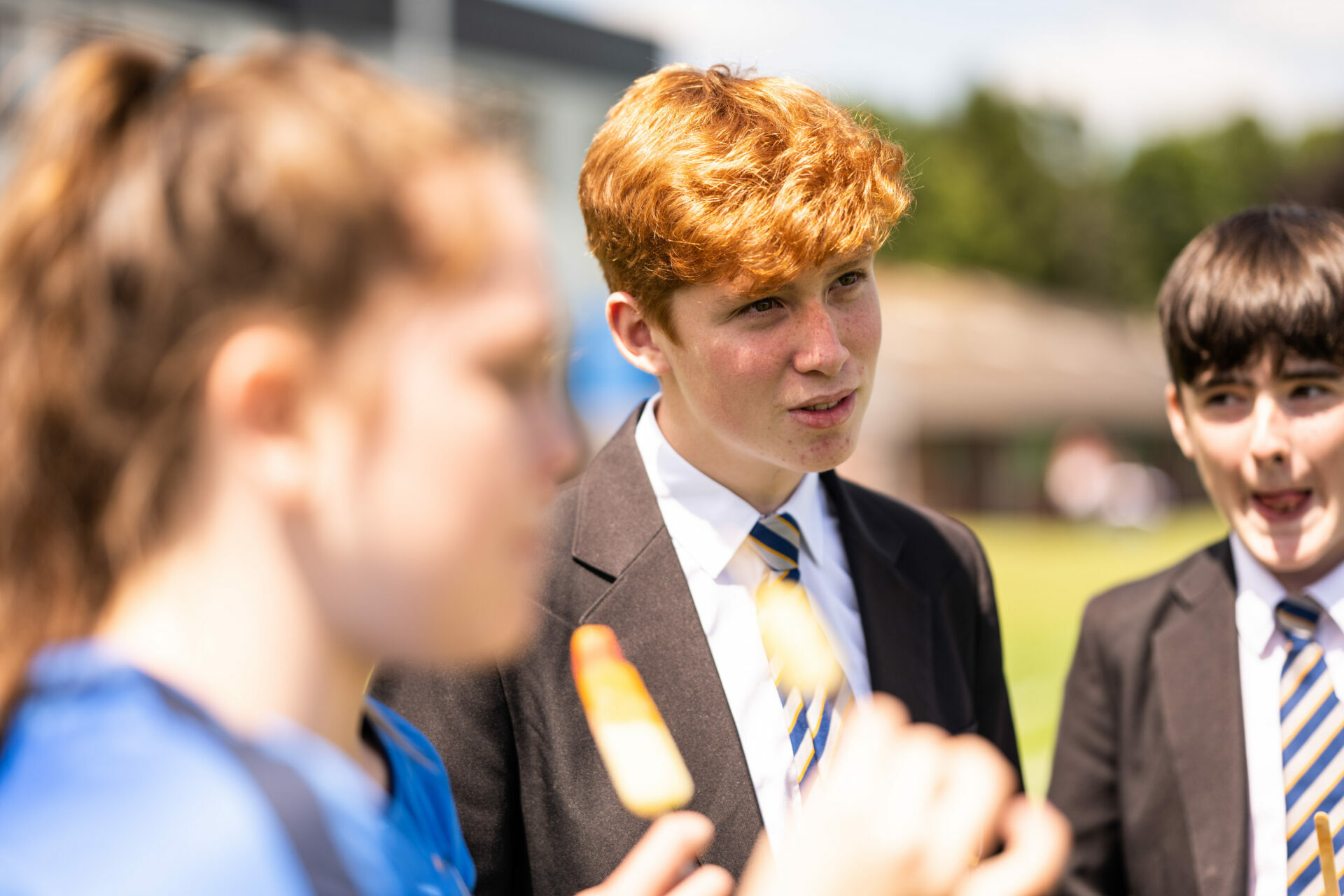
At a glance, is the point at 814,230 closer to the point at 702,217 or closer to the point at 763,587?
the point at 702,217

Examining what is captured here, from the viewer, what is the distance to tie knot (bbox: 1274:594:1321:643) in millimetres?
2730

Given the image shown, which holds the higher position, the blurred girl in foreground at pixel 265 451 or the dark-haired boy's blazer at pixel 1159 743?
the blurred girl in foreground at pixel 265 451

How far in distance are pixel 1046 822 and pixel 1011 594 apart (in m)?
15.7

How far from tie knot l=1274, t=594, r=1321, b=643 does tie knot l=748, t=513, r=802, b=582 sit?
4.16ft

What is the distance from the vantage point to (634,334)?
105 inches

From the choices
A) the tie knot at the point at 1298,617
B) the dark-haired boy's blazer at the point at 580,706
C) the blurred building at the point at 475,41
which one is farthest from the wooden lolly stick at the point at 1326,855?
the blurred building at the point at 475,41

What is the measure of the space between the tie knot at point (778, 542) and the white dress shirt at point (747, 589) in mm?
21

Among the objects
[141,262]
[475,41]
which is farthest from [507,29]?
[141,262]

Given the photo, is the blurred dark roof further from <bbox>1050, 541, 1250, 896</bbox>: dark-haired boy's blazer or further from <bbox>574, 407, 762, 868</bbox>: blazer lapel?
<bbox>574, 407, 762, 868</bbox>: blazer lapel

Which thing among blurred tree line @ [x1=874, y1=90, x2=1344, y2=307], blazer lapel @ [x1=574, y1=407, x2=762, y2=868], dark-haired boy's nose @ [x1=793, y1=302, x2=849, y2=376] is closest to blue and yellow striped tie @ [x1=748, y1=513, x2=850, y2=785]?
blazer lapel @ [x1=574, y1=407, x2=762, y2=868]

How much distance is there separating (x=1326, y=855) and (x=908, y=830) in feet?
4.63

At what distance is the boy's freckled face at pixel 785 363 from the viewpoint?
238cm

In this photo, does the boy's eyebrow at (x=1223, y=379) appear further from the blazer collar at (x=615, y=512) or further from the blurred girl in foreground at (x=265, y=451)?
the blurred girl in foreground at (x=265, y=451)

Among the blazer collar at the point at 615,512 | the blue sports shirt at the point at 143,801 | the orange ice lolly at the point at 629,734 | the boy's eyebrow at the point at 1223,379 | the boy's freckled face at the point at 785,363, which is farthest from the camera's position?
the boy's eyebrow at the point at 1223,379
